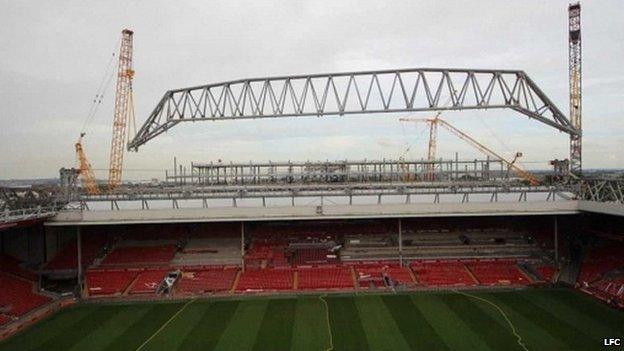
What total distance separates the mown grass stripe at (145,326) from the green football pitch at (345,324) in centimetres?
5

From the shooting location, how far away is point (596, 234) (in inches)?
1222

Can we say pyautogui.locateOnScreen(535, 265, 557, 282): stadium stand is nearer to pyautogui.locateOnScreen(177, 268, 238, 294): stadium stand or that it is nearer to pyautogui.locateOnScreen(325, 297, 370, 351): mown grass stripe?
pyautogui.locateOnScreen(325, 297, 370, 351): mown grass stripe

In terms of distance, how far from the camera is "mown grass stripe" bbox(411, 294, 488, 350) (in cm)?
1931

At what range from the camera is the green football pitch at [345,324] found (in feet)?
65.0

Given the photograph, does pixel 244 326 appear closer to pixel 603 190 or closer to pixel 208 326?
pixel 208 326

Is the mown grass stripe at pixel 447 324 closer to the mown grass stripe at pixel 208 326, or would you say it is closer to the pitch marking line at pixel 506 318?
the pitch marking line at pixel 506 318

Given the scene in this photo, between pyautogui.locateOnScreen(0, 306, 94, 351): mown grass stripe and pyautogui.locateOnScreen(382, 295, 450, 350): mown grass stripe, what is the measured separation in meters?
16.0

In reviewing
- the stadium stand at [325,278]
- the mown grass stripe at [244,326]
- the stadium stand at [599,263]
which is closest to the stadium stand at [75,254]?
the mown grass stripe at [244,326]

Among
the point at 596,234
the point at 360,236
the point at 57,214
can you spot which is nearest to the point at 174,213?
the point at 57,214

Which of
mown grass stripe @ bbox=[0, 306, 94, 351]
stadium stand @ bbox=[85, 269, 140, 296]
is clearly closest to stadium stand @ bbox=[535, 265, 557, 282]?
stadium stand @ bbox=[85, 269, 140, 296]

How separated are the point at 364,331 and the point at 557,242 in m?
18.0

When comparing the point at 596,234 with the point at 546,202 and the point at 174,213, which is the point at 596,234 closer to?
the point at 546,202

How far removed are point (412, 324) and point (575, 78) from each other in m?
28.0

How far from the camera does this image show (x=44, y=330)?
74.9 feet
